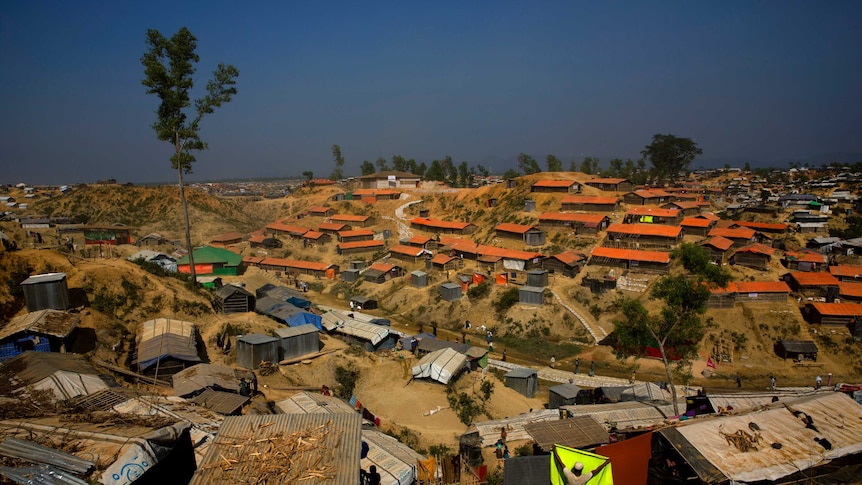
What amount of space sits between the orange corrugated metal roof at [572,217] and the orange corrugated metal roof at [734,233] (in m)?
10.5

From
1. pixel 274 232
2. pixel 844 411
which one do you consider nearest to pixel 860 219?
pixel 844 411

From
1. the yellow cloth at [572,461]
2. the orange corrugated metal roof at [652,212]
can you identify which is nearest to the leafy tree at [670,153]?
the orange corrugated metal roof at [652,212]

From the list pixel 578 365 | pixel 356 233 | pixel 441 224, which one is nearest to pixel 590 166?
pixel 441 224

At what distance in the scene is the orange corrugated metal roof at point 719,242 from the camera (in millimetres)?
40344

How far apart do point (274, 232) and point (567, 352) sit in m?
46.9

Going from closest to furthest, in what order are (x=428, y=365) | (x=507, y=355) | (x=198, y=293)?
(x=428, y=365), (x=198, y=293), (x=507, y=355)

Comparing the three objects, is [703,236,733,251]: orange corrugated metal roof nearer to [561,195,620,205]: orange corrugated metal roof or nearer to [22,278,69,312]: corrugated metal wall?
[561,195,620,205]: orange corrugated metal roof

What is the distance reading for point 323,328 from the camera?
31969mm

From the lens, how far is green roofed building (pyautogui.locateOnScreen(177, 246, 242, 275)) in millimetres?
50250

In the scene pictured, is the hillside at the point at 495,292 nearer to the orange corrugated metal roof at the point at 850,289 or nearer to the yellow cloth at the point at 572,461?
the orange corrugated metal roof at the point at 850,289

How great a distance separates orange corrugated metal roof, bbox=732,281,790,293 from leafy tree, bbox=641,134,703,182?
5750 centimetres

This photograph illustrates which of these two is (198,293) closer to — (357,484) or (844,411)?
(357,484)

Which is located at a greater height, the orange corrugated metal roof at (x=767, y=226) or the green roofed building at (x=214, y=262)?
the orange corrugated metal roof at (x=767, y=226)

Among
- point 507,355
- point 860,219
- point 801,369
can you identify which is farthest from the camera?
point 860,219
